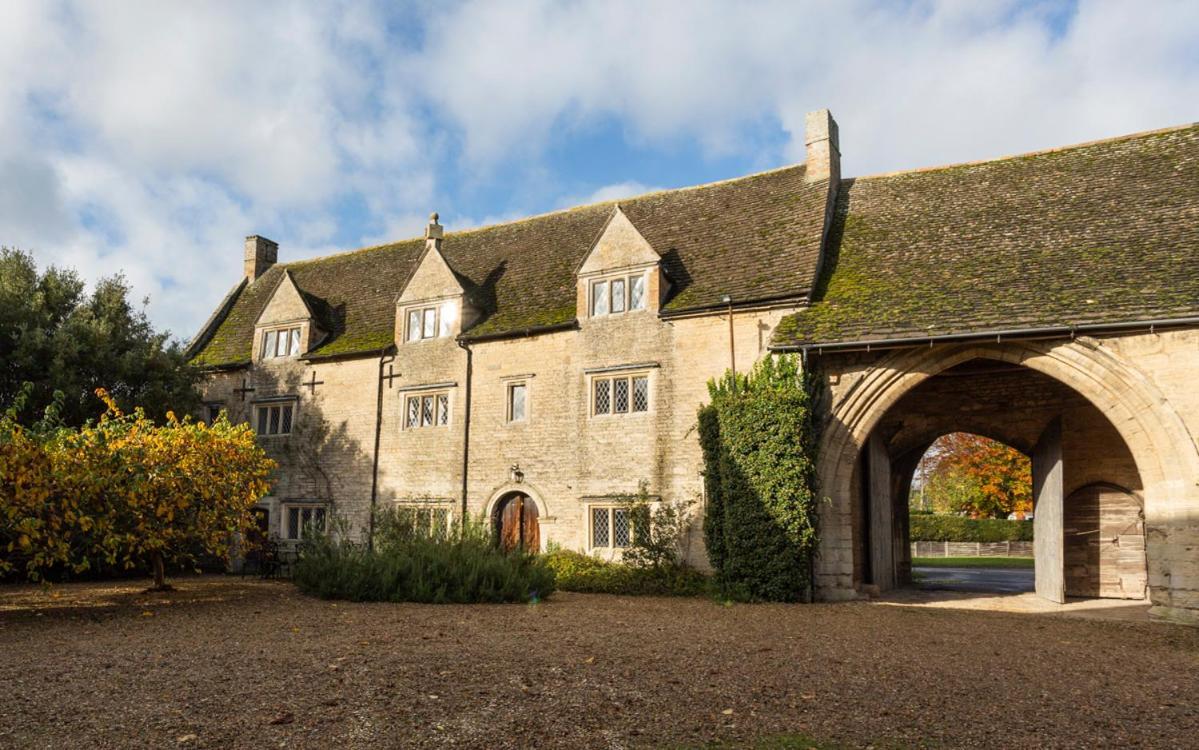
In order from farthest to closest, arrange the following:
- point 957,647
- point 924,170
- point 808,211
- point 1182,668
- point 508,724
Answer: point 924,170, point 808,211, point 957,647, point 1182,668, point 508,724

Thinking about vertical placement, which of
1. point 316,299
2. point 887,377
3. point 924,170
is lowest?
point 887,377

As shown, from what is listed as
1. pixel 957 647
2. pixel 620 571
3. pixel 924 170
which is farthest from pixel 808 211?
pixel 957 647

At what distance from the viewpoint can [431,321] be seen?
21.0m

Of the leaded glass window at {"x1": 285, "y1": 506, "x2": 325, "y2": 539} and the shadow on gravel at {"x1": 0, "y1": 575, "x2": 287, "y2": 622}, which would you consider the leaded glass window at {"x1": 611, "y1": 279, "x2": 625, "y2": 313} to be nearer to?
the shadow on gravel at {"x1": 0, "y1": 575, "x2": 287, "y2": 622}

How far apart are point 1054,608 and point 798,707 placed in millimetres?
10883

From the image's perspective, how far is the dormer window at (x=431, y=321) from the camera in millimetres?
20672

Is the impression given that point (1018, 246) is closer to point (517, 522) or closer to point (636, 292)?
point (636, 292)

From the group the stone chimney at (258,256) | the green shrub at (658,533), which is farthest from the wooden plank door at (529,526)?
the stone chimney at (258,256)

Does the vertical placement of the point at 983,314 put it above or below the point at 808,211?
below

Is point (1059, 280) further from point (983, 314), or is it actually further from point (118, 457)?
point (118, 457)

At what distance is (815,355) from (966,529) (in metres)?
26.7

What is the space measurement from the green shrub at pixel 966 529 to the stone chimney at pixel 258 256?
29005mm

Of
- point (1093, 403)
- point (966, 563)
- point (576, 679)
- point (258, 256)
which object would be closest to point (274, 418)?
point (258, 256)

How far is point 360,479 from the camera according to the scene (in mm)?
21000
